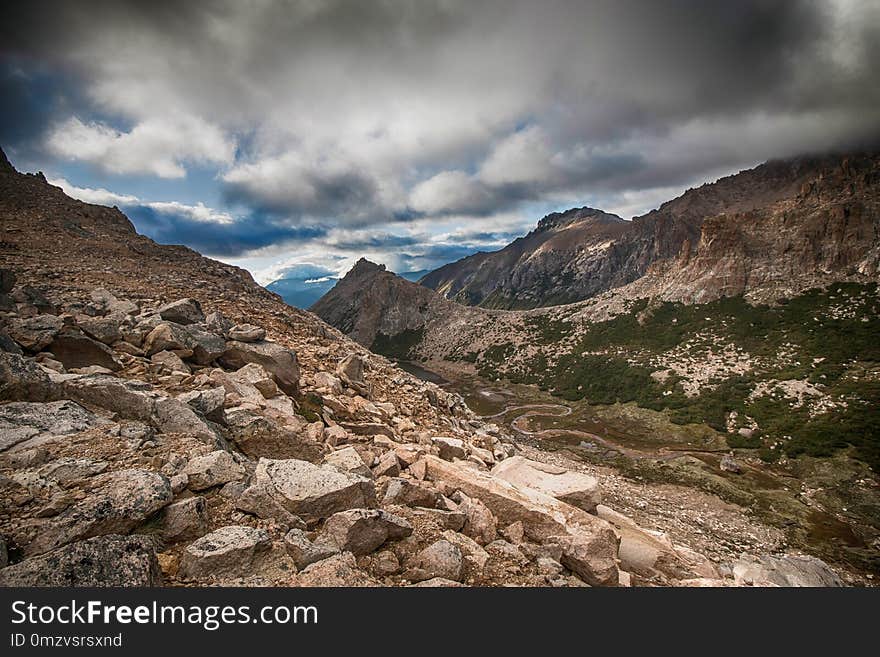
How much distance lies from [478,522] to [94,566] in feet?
20.2

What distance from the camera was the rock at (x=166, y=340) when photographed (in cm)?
1109

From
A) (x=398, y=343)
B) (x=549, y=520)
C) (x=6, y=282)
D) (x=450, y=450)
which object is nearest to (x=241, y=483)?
(x=549, y=520)

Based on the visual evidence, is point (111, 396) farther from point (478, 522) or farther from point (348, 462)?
point (478, 522)

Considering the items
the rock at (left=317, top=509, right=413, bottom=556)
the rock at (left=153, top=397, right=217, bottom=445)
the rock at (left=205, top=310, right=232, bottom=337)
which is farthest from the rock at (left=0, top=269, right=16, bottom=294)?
the rock at (left=317, top=509, right=413, bottom=556)

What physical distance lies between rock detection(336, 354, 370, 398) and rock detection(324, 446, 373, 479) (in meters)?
7.08

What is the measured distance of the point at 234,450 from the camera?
7.97 meters

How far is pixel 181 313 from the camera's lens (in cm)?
1392

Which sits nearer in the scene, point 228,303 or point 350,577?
point 350,577

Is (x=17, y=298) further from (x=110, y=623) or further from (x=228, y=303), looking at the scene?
(x=110, y=623)

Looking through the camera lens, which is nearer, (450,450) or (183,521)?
(183,521)

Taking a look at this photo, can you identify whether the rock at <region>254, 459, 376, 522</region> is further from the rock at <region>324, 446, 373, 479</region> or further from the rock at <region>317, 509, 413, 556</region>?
the rock at <region>324, 446, 373, 479</region>

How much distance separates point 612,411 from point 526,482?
5501 centimetres

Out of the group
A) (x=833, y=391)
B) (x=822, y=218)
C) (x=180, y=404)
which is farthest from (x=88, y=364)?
(x=822, y=218)

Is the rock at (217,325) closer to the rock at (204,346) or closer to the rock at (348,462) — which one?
the rock at (204,346)
